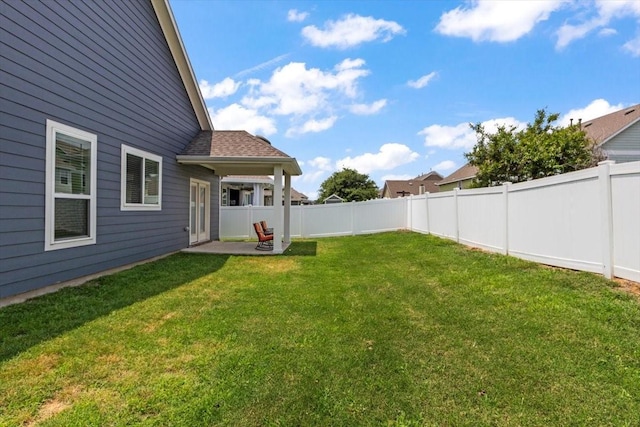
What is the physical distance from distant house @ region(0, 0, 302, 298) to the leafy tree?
41.4 meters

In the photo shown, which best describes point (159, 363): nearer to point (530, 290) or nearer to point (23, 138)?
point (23, 138)

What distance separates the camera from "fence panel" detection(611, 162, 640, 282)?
4062 mm

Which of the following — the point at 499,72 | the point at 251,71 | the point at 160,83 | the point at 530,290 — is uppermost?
the point at 251,71

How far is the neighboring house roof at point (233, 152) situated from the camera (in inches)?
363

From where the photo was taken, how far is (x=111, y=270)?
21.6 feet

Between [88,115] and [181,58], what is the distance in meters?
4.26

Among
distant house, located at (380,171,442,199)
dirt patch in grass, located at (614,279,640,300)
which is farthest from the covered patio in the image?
distant house, located at (380,171,442,199)

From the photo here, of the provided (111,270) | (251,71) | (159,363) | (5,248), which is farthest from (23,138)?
(251,71)

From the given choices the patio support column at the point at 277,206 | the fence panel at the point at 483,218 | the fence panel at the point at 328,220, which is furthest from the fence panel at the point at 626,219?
the fence panel at the point at 328,220

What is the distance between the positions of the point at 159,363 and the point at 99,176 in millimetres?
4666

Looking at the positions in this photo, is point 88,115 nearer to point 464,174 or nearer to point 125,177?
point 125,177

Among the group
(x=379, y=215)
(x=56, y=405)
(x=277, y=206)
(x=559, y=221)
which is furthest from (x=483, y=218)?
(x=56, y=405)

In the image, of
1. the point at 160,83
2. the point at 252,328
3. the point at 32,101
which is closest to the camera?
the point at 252,328

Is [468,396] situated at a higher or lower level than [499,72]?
lower
